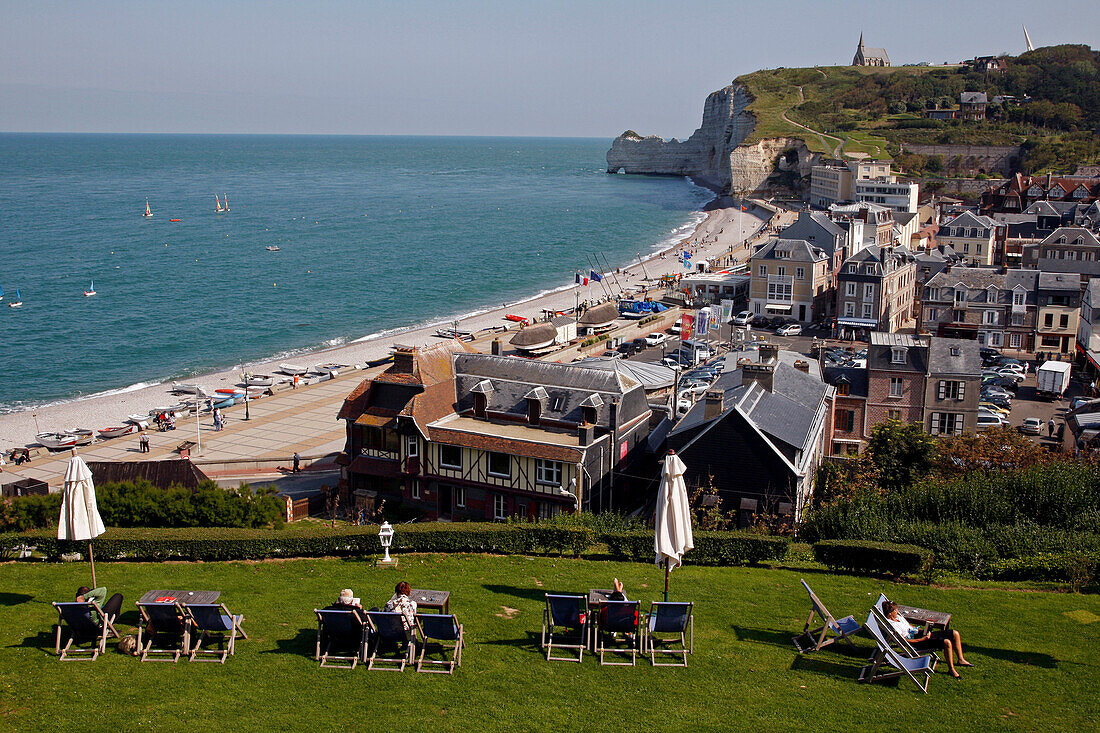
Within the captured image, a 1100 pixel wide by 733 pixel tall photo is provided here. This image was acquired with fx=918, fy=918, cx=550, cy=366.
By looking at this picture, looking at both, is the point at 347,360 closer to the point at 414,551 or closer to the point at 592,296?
the point at 592,296

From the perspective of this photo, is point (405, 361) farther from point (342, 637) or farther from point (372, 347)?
point (372, 347)

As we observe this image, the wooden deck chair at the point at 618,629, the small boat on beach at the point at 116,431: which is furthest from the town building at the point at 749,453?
the small boat on beach at the point at 116,431

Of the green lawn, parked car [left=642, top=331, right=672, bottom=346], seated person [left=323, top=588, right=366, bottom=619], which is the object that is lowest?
parked car [left=642, top=331, right=672, bottom=346]

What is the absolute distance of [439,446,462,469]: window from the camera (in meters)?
28.8

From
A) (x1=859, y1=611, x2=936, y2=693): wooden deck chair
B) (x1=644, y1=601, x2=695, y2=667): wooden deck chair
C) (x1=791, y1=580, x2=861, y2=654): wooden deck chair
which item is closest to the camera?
(x1=859, y1=611, x2=936, y2=693): wooden deck chair

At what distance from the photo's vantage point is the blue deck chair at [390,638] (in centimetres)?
1193

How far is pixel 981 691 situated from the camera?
1170cm

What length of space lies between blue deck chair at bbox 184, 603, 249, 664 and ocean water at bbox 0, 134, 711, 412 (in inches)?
1924

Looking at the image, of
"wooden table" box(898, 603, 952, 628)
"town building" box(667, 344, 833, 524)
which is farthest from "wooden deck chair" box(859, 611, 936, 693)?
"town building" box(667, 344, 833, 524)

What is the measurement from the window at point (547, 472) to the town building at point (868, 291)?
40.9 metres

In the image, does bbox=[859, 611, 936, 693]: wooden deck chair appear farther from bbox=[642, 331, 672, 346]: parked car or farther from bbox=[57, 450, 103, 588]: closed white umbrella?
bbox=[642, 331, 672, 346]: parked car

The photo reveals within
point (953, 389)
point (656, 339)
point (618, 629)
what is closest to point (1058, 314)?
point (656, 339)

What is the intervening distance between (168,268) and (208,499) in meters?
89.2

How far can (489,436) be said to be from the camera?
93.2 ft
